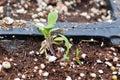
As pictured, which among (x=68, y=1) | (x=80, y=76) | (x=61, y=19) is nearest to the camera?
(x=80, y=76)

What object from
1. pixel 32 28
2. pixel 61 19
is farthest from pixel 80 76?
pixel 61 19

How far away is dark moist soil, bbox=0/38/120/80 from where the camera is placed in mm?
1333

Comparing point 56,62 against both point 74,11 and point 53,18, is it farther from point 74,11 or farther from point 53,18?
point 74,11

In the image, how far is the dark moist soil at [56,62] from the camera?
1.33 metres

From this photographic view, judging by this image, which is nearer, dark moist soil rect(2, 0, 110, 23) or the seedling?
the seedling

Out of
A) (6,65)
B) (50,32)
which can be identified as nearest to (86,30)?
(50,32)

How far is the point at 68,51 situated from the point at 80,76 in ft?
0.44

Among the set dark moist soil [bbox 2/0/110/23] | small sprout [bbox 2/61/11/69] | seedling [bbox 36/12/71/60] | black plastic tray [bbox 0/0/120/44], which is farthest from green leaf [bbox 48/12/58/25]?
dark moist soil [bbox 2/0/110/23]

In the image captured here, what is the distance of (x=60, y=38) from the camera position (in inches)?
54.2

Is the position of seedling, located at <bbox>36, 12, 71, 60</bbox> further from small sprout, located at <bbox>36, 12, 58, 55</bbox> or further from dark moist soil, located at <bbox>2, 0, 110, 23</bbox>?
dark moist soil, located at <bbox>2, 0, 110, 23</bbox>

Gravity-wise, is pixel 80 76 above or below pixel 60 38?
below

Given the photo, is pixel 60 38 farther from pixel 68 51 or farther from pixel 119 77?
pixel 119 77

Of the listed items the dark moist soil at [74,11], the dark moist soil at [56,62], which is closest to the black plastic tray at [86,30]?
the dark moist soil at [56,62]

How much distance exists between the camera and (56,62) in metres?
1.38
